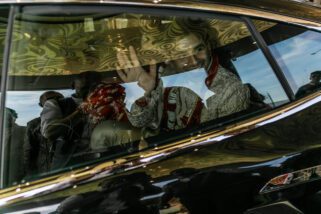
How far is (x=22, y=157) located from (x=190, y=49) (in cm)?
81

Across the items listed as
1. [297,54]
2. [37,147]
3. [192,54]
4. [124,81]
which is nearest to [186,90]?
[192,54]

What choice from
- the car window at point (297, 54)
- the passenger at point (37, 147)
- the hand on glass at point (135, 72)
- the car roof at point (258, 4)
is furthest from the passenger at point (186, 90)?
the passenger at point (37, 147)

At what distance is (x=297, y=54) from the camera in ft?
6.50

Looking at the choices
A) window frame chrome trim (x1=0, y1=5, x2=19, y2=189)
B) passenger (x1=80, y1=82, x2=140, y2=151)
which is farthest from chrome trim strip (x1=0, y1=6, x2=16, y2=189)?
passenger (x1=80, y1=82, x2=140, y2=151)

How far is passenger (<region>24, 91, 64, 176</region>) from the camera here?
1.72 meters

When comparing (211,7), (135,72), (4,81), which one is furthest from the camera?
(135,72)

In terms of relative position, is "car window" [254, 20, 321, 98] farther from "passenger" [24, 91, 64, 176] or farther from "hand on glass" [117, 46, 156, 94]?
"passenger" [24, 91, 64, 176]

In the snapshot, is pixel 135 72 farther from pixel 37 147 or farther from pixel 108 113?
pixel 37 147

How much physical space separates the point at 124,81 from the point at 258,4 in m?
0.65

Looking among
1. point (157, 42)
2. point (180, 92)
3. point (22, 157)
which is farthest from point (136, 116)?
point (22, 157)

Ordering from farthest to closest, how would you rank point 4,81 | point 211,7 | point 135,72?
point 135,72, point 211,7, point 4,81

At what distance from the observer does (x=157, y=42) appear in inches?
76.7

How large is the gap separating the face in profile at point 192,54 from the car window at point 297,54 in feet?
0.81

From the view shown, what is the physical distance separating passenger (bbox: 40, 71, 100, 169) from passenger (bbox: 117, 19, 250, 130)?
0.19 meters
